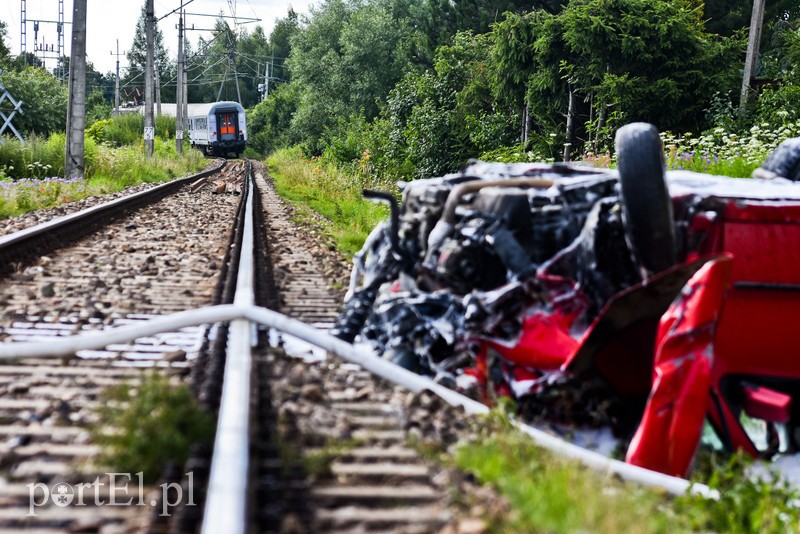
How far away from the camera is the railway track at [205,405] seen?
2467 millimetres

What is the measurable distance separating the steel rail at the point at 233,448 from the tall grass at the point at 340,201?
17.9 feet

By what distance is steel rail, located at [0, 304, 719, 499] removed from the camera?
10.3 feet

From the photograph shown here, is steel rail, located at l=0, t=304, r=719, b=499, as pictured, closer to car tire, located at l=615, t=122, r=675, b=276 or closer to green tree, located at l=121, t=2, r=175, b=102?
car tire, located at l=615, t=122, r=675, b=276

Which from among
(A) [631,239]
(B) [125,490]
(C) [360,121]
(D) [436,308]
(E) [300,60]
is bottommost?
(B) [125,490]

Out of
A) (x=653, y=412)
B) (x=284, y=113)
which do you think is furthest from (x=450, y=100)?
(x=284, y=113)

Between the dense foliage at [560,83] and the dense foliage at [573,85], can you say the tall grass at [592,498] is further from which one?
the dense foliage at [573,85]

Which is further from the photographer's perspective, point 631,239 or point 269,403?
point 631,239

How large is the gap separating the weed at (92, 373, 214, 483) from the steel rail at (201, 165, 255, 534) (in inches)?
4.1

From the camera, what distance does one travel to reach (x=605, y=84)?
17.1 meters

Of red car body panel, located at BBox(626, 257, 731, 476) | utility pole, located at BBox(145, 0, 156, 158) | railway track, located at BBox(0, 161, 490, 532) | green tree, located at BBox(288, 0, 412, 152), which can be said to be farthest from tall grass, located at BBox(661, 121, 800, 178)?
green tree, located at BBox(288, 0, 412, 152)

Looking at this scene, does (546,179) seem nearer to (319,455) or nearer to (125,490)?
(319,455)

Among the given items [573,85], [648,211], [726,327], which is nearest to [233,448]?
[648,211]

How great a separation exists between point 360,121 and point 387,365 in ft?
92.5

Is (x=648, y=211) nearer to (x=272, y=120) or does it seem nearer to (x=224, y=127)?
(x=224, y=127)
